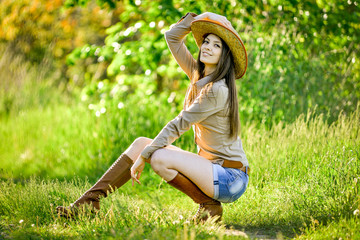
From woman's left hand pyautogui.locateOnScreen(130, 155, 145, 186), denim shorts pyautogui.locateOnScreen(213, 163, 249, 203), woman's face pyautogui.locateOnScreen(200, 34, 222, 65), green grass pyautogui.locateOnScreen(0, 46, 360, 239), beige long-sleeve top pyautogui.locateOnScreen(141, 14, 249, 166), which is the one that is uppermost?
woman's face pyautogui.locateOnScreen(200, 34, 222, 65)

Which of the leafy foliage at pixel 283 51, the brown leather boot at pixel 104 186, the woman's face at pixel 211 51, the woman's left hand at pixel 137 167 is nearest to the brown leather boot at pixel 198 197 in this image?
the woman's left hand at pixel 137 167

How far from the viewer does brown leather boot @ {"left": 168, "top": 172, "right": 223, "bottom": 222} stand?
3.08m

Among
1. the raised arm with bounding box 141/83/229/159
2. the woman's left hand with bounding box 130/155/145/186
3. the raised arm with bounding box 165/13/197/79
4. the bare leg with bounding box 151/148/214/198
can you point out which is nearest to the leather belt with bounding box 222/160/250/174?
the bare leg with bounding box 151/148/214/198

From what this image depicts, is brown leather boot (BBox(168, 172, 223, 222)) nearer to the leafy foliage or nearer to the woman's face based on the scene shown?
the woman's face

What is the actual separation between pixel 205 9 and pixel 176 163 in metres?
3.49

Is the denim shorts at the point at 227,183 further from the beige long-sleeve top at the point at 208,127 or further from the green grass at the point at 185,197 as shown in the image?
the green grass at the point at 185,197

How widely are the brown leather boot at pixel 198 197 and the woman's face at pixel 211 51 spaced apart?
0.81 meters

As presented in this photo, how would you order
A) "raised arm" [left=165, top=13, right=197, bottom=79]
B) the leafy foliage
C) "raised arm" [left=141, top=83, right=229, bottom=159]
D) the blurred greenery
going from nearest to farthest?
"raised arm" [left=141, top=83, right=229, bottom=159], the blurred greenery, "raised arm" [left=165, top=13, right=197, bottom=79], the leafy foliage

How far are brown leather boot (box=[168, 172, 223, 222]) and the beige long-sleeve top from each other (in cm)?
24

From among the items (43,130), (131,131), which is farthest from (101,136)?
(43,130)

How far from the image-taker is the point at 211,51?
3207 millimetres

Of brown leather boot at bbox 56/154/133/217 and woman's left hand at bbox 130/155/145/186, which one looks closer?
woman's left hand at bbox 130/155/145/186

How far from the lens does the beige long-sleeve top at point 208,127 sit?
3.02m

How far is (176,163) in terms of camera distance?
120 inches
